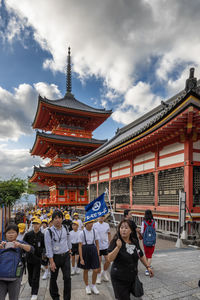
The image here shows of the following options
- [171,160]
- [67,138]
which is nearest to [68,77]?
[67,138]

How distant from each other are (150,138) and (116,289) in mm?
8207

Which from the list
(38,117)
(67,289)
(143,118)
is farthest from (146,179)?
(38,117)

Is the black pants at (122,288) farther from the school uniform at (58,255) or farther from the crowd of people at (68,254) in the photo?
the school uniform at (58,255)

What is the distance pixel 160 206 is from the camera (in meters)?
10.5

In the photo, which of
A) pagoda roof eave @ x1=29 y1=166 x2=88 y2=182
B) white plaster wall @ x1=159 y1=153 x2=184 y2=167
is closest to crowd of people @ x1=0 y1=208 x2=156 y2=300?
white plaster wall @ x1=159 y1=153 x2=184 y2=167

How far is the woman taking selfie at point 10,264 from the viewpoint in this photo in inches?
119

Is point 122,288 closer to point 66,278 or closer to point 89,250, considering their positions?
point 66,278

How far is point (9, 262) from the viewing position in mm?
3057

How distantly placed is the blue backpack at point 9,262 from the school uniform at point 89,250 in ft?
5.53

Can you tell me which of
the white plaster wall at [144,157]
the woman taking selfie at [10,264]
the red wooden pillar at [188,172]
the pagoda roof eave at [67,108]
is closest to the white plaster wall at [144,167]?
the white plaster wall at [144,157]

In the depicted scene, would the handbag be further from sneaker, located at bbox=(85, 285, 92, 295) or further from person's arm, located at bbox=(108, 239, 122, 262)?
sneaker, located at bbox=(85, 285, 92, 295)

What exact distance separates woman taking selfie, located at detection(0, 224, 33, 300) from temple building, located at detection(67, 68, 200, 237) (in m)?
6.80

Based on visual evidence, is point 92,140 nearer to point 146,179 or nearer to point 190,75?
point 146,179

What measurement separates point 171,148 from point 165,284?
665cm
